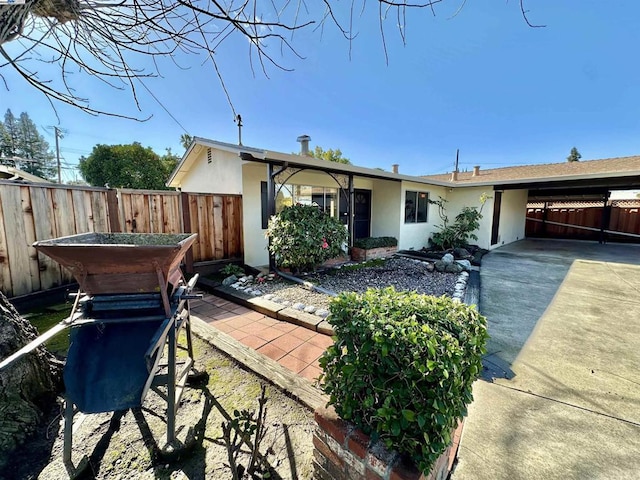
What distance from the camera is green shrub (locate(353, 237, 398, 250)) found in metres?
7.70

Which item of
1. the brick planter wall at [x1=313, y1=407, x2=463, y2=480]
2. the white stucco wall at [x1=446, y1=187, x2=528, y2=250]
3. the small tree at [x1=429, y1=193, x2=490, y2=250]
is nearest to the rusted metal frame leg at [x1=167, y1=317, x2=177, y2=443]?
the brick planter wall at [x1=313, y1=407, x2=463, y2=480]

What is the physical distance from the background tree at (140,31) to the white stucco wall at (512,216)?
1163 cm

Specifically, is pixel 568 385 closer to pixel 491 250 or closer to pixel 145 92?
pixel 145 92

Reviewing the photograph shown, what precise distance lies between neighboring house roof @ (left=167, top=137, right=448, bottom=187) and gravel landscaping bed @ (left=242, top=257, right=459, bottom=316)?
2470mm

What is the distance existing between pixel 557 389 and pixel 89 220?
6.42m

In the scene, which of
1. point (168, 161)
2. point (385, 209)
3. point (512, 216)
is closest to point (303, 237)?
point (385, 209)

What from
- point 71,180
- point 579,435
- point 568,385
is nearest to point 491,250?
point 568,385

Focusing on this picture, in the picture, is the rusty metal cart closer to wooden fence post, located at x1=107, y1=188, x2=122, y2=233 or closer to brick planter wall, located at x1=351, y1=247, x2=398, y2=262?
wooden fence post, located at x1=107, y1=188, x2=122, y2=233

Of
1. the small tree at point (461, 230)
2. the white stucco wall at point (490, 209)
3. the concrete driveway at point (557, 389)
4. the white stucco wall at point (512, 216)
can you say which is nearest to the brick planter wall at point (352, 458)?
the concrete driveway at point (557, 389)

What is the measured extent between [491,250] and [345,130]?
9.77 metres

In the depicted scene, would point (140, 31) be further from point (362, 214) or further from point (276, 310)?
point (362, 214)

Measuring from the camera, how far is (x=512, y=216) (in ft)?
40.4

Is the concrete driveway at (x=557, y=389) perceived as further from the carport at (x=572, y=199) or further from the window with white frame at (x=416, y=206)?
the carport at (x=572, y=199)

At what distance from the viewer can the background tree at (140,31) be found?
5.29ft
